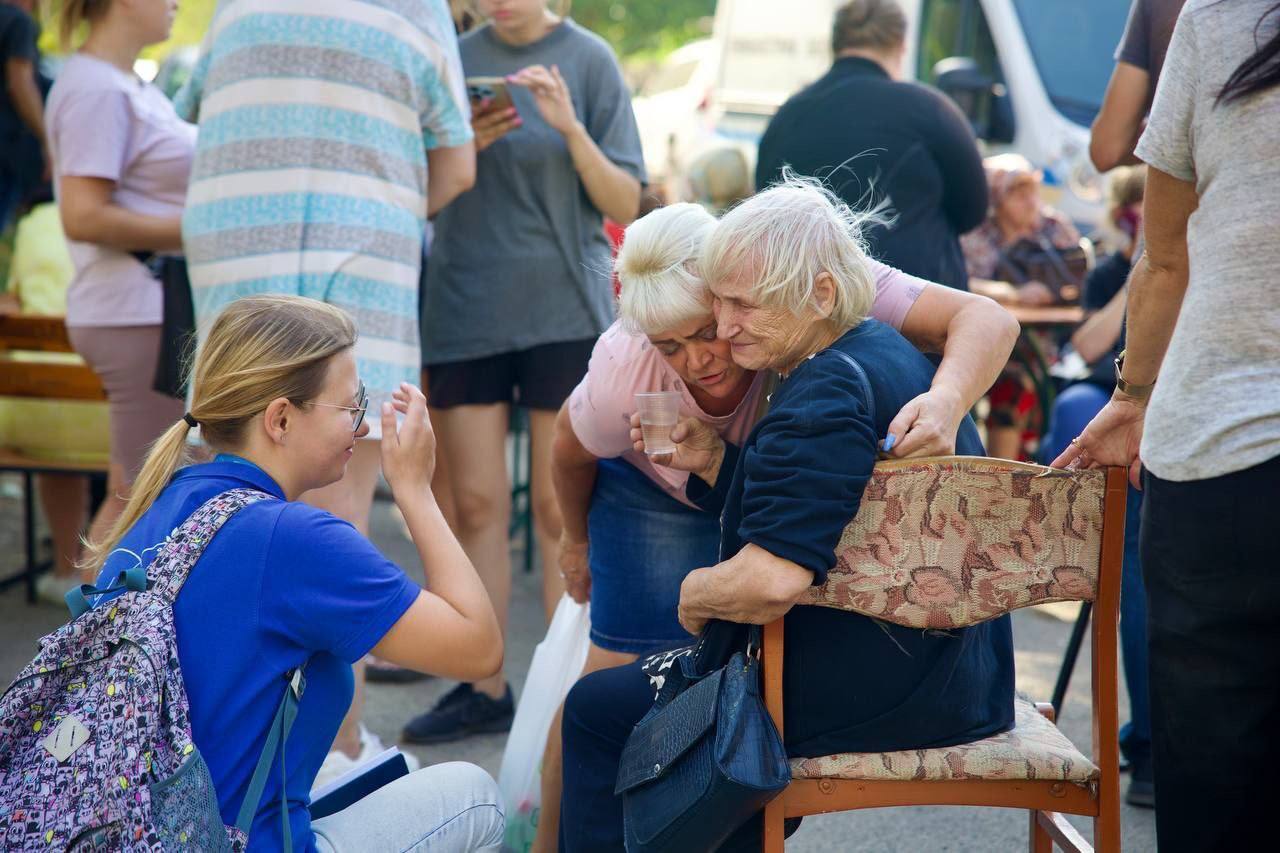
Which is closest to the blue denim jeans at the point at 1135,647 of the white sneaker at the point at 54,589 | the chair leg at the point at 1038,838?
the chair leg at the point at 1038,838

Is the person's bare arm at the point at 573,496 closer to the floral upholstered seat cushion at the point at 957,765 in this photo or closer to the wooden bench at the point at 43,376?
the floral upholstered seat cushion at the point at 957,765

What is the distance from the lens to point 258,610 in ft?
5.98

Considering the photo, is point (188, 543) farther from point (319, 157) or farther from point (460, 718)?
point (460, 718)

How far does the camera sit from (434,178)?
3.06 m

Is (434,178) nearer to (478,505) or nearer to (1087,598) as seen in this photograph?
(478,505)

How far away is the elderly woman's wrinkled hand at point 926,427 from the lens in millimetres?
1977

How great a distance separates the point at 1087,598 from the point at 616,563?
0.93 m

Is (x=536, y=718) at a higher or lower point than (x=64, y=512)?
higher

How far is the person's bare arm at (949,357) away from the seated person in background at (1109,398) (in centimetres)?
43

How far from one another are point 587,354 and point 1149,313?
1755 millimetres

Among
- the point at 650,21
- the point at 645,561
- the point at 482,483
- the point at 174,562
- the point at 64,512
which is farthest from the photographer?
the point at 650,21

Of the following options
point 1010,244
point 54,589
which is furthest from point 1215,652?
point 1010,244

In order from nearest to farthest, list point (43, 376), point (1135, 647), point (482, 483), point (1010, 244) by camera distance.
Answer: point (1135, 647)
point (482, 483)
point (43, 376)
point (1010, 244)

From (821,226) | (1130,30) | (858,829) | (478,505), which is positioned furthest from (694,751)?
(1130,30)
